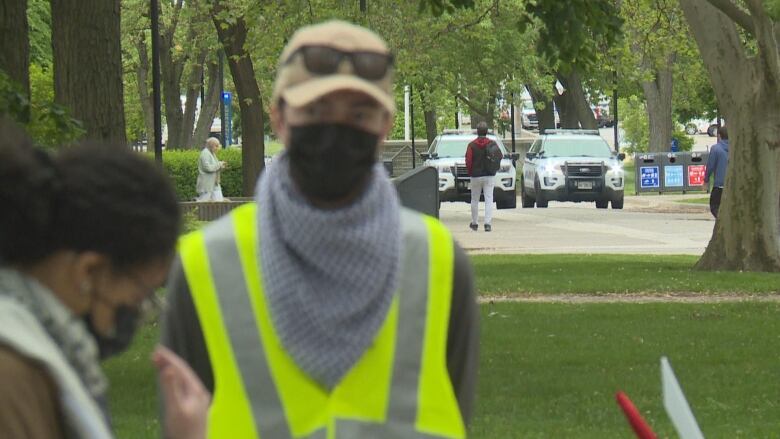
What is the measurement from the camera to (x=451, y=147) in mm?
40500

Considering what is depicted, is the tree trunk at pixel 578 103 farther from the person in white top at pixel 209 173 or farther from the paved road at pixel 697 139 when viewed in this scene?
the paved road at pixel 697 139

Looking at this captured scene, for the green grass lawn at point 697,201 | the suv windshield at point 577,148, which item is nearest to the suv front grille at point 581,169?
the suv windshield at point 577,148

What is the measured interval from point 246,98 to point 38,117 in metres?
22.2

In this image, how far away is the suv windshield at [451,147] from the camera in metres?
39.9

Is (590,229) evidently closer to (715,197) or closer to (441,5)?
(715,197)

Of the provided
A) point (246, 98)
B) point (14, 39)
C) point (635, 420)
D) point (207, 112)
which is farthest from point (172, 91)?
point (635, 420)

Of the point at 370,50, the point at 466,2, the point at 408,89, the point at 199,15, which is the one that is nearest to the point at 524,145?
the point at 408,89

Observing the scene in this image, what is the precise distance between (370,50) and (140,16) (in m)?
43.8

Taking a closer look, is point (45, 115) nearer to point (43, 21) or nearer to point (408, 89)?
point (43, 21)

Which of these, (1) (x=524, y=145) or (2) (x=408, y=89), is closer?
(2) (x=408, y=89)

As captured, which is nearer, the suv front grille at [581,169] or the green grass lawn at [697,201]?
the suv front grille at [581,169]

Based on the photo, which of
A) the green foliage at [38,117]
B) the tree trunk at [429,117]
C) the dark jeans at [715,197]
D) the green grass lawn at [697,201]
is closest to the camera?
the green foliage at [38,117]

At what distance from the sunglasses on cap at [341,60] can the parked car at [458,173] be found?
3528 centimetres

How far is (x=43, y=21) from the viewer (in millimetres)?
45750
